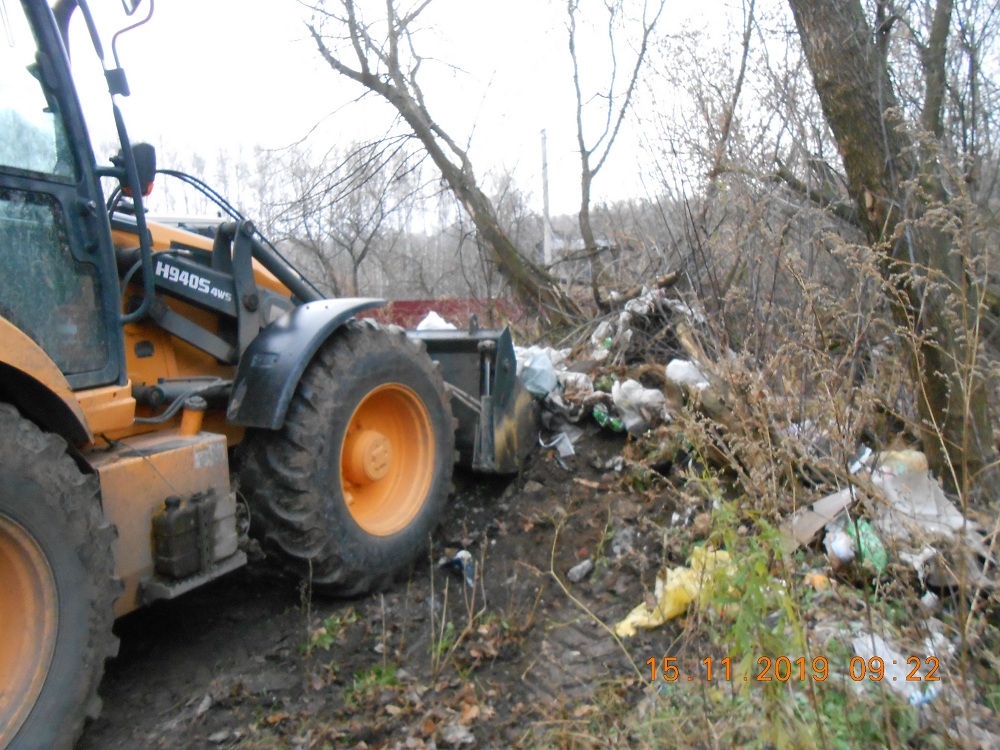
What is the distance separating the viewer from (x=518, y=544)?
4.21m

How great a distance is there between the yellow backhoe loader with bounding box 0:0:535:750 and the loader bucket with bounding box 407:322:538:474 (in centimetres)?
37

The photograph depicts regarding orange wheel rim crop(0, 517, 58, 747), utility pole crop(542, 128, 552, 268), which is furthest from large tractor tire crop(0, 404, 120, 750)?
utility pole crop(542, 128, 552, 268)

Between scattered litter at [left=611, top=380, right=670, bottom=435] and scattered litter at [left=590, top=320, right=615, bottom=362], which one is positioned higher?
scattered litter at [left=590, top=320, right=615, bottom=362]

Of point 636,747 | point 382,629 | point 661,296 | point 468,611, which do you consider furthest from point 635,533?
point 661,296

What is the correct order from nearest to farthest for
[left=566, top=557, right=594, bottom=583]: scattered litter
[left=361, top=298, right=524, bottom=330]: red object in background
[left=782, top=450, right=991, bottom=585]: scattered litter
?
[left=782, top=450, right=991, bottom=585]: scattered litter < [left=566, top=557, right=594, bottom=583]: scattered litter < [left=361, top=298, right=524, bottom=330]: red object in background

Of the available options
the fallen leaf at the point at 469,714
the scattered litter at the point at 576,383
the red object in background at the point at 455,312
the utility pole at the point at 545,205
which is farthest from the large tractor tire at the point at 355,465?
the utility pole at the point at 545,205

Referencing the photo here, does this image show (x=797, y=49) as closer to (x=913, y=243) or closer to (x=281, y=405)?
(x=913, y=243)

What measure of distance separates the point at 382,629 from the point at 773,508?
69.0 inches

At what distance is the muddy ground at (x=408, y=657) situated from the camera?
2648 mm

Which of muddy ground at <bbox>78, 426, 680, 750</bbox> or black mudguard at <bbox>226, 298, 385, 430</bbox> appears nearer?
muddy ground at <bbox>78, 426, 680, 750</bbox>

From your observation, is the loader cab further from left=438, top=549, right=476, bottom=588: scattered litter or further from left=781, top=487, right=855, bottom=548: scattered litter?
left=781, top=487, right=855, bottom=548: scattered litter

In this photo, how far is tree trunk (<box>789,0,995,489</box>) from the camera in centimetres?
332

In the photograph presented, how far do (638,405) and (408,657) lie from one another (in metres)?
2.43

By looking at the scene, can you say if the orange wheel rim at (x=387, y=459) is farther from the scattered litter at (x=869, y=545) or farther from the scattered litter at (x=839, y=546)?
the scattered litter at (x=869, y=545)
